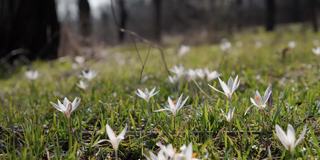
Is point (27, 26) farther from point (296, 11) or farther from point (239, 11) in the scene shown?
point (296, 11)

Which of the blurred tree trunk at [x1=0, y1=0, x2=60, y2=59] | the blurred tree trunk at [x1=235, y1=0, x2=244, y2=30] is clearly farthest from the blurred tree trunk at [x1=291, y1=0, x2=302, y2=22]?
the blurred tree trunk at [x1=0, y1=0, x2=60, y2=59]

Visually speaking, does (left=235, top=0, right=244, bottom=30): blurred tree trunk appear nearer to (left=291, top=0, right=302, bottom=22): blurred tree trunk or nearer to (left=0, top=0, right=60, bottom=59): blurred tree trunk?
(left=291, top=0, right=302, bottom=22): blurred tree trunk

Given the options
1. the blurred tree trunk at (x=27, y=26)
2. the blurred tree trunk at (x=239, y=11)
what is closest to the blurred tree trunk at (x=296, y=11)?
the blurred tree trunk at (x=239, y=11)

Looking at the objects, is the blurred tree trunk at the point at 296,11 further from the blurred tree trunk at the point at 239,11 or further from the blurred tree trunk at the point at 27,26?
the blurred tree trunk at the point at 27,26

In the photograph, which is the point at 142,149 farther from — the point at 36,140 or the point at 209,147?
the point at 36,140

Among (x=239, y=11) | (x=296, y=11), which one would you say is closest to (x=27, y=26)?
(x=239, y=11)

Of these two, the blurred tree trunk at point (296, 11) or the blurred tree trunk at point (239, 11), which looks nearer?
the blurred tree trunk at point (239, 11)

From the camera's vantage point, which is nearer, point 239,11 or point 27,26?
point 27,26

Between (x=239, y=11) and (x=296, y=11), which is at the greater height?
(x=239, y=11)
